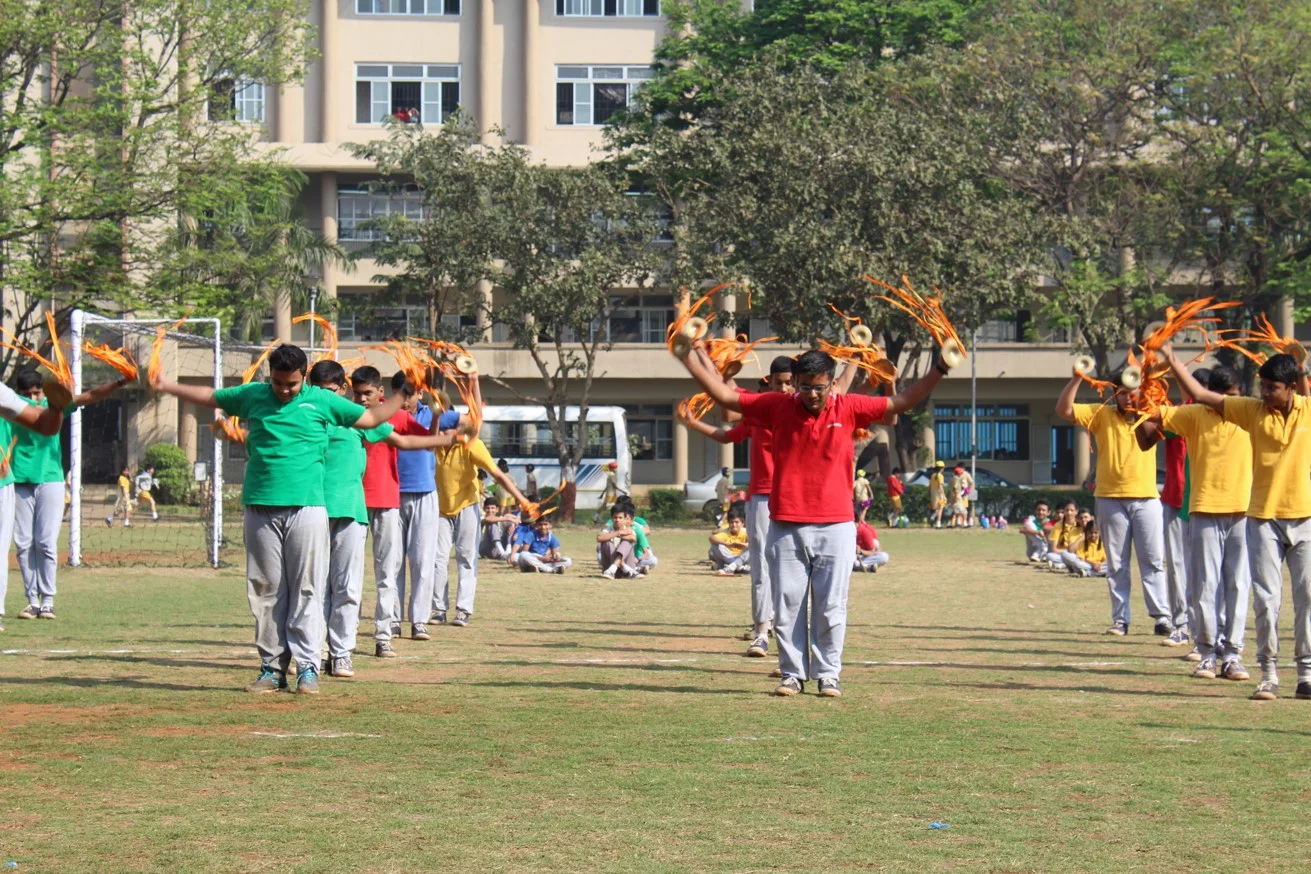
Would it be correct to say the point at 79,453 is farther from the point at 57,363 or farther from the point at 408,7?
the point at 408,7

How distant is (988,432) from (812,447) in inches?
2246

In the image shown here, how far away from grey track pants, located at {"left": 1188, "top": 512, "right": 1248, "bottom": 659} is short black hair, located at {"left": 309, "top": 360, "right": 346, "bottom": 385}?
5764 mm

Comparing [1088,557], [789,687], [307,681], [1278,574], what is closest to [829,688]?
[789,687]

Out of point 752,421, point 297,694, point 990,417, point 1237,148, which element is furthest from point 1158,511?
point 990,417

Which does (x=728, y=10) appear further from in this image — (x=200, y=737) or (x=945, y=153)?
(x=200, y=737)

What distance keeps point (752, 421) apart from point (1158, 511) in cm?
475

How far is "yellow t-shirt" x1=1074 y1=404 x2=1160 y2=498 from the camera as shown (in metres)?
14.2

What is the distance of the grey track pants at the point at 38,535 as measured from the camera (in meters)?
15.9

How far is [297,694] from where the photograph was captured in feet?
34.5

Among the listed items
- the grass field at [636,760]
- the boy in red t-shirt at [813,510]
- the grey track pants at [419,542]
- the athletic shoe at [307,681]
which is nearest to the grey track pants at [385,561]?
the grass field at [636,760]

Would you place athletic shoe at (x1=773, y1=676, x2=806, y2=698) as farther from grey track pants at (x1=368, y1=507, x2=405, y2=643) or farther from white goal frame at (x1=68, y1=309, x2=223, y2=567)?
white goal frame at (x1=68, y1=309, x2=223, y2=567)

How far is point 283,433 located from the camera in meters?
10.5

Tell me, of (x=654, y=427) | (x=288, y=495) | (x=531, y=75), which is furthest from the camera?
(x=654, y=427)

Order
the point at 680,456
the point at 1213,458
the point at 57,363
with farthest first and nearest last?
the point at 680,456 → the point at 57,363 → the point at 1213,458
